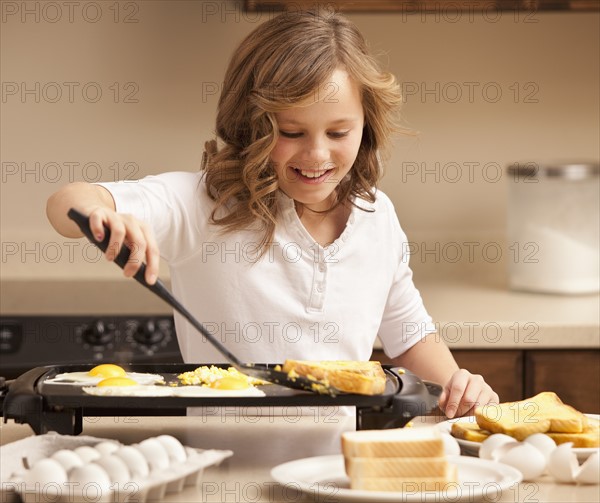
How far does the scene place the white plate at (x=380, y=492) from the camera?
95 cm

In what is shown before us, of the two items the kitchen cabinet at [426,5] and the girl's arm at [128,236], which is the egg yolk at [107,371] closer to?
the girl's arm at [128,236]

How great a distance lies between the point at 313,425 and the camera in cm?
135

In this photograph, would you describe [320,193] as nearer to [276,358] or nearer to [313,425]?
[276,358]

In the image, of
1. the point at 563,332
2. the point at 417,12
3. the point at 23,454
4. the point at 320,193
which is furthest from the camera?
the point at 417,12

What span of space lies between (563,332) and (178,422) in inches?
47.8

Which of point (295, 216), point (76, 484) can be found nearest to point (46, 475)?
point (76, 484)

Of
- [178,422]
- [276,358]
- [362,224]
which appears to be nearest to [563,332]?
[362,224]

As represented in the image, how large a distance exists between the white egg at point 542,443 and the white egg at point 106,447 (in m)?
0.47

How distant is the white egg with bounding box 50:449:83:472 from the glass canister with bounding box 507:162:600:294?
188 cm

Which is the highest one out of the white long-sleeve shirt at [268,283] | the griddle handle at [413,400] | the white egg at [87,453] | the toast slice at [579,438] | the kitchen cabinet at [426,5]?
the kitchen cabinet at [426,5]

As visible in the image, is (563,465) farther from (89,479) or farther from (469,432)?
(89,479)

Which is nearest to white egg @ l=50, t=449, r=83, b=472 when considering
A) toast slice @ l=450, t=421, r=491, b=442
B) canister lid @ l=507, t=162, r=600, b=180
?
toast slice @ l=450, t=421, r=491, b=442

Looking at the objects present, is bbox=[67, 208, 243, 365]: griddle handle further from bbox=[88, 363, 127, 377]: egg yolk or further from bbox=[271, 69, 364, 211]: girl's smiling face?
bbox=[271, 69, 364, 211]: girl's smiling face

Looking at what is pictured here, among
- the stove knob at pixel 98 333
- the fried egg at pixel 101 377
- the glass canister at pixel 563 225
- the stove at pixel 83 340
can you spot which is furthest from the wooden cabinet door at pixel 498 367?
the fried egg at pixel 101 377
